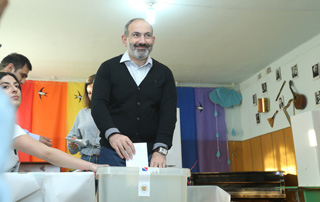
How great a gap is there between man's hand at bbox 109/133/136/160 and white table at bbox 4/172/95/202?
162mm

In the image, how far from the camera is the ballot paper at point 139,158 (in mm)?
1517

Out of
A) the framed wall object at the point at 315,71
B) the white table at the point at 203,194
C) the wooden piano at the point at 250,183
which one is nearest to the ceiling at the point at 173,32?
the framed wall object at the point at 315,71

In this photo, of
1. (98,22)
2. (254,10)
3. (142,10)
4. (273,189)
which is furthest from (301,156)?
(98,22)

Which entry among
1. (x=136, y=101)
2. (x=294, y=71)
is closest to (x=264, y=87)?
(x=294, y=71)

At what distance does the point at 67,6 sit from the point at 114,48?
1467mm

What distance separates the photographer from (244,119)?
7770 millimetres

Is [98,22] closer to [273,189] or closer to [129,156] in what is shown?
[273,189]

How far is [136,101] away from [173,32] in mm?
3681

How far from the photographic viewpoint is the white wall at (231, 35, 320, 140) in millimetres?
5566

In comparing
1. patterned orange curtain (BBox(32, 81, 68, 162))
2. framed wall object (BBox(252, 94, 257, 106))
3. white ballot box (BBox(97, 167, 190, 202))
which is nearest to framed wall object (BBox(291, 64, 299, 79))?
framed wall object (BBox(252, 94, 257, 106))

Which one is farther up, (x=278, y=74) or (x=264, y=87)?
(x=278, y=74)

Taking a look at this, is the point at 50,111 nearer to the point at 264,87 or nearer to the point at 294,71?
the point at 264,87

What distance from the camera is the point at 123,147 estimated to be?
154 cm

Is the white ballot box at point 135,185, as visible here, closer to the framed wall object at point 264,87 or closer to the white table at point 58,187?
the white table at point 58,187
